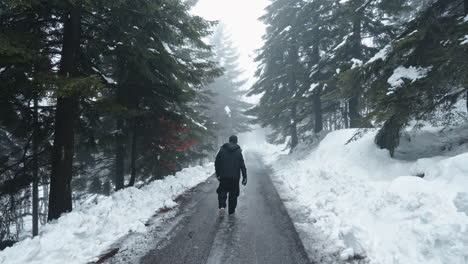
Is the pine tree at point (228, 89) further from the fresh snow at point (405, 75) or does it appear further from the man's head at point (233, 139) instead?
the fresh snow at point (405, 75)

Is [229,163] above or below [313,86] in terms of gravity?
below

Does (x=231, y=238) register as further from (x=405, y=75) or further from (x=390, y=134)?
(x=390, y=134)

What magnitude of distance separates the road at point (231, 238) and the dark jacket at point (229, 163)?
43.2 inches

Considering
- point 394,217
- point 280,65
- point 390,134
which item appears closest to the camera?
point 394,217

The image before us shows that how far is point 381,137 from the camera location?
452 inches

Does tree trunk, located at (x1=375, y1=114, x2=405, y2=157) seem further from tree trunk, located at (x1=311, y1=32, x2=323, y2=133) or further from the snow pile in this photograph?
tree trunk, located at (x1=311, y1=32, x2=323, y2=133)

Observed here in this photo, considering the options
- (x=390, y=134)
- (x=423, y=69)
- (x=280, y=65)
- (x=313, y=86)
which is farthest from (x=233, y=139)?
(x=280, y=65)

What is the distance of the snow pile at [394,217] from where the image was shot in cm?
415

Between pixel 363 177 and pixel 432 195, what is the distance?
4619 millimetres

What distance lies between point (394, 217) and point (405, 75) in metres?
4.72

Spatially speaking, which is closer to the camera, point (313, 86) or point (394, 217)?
point (394, 217)

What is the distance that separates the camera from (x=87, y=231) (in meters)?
5.94

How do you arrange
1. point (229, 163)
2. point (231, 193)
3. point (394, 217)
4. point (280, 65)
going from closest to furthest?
point (394, 217), point (231, 193), point (229, 163), point (280, 65)

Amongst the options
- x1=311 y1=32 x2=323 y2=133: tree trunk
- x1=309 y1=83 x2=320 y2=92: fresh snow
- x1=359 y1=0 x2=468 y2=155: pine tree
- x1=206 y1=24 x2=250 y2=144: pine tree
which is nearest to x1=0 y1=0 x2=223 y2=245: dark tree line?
x1=359 y1=0 x2=468 y2=155: pine tree
